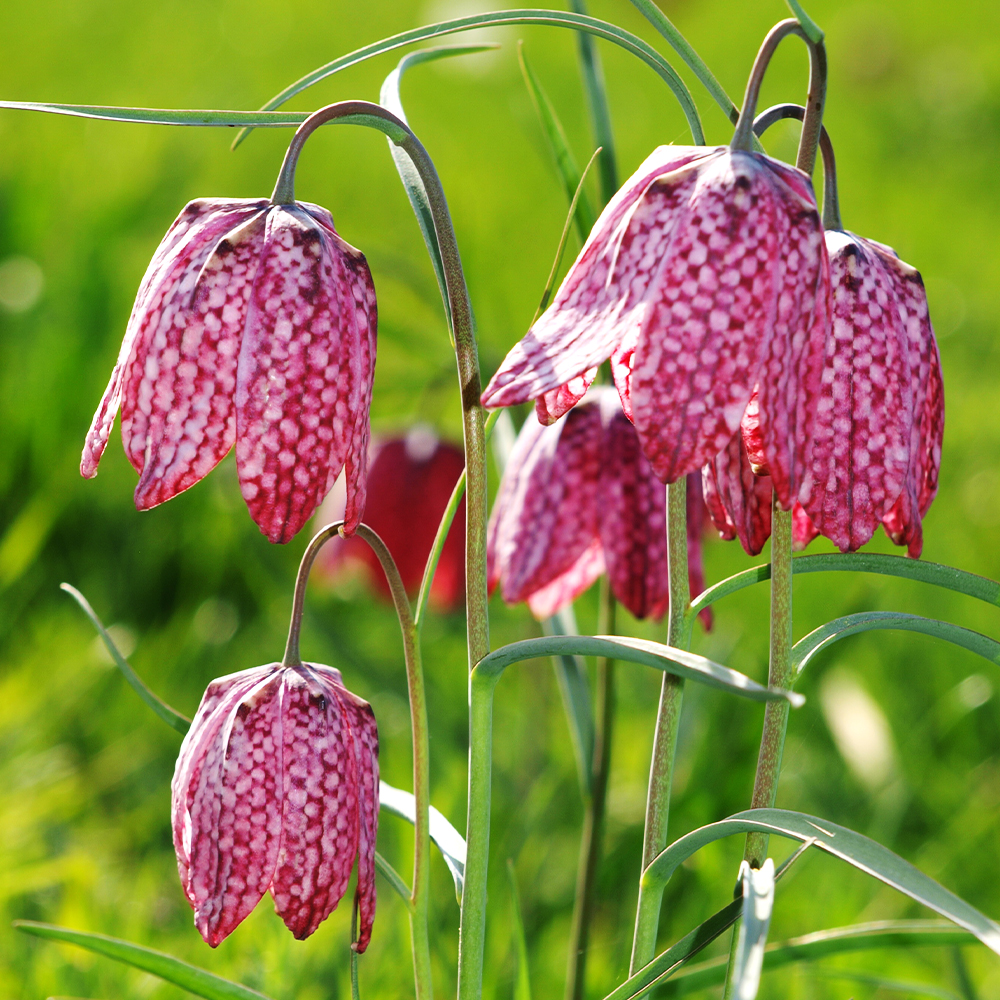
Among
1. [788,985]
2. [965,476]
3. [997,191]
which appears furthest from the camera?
[997,191]

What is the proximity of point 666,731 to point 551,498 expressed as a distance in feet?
1.07

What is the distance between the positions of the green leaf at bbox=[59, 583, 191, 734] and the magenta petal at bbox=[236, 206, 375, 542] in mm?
156

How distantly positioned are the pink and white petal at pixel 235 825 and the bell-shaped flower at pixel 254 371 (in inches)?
5.1

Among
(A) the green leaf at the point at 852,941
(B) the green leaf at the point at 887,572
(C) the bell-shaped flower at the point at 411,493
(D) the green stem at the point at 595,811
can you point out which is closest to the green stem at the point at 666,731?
(B) the green leaf at the point at 887,572

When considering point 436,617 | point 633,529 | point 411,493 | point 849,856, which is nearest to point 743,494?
point 849,856

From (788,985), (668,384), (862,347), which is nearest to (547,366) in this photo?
(668,384)

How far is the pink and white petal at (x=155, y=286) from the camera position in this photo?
542 mm

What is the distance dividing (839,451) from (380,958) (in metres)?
0.74

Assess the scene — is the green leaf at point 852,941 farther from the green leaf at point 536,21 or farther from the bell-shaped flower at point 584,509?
the green leaf at point 536,21

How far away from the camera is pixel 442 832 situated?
67 centimetres

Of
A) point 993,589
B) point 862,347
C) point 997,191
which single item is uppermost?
point 997,191

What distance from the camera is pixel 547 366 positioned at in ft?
1.55

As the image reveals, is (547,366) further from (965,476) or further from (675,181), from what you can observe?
(965,476)

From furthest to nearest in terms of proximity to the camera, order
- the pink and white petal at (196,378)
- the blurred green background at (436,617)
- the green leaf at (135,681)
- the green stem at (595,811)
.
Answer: the blurred green background at (436,617)
the green stem at (595,811)
the green leaf at (135,681)
the pink and white petal at (196,378)
